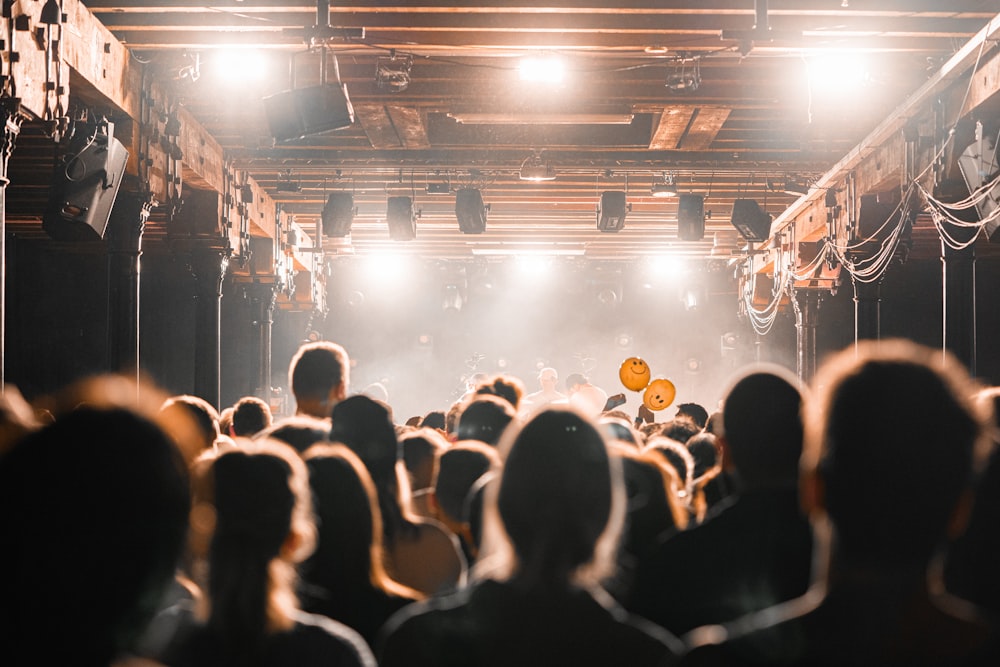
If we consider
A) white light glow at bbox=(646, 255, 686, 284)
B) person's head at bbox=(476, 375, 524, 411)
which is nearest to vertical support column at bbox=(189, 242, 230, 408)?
person's head at bbox=(476, 375, 524, 411)

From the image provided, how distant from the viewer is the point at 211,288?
11539 millimetres

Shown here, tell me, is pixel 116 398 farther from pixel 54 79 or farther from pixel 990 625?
pixel 54 79

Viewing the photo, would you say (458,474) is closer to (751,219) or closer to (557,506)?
(557,506)

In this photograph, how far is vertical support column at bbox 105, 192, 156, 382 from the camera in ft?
27.5

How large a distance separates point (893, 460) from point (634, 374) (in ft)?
35.0

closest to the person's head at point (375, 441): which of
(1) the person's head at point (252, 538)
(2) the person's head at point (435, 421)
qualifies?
Result: (1) the person's head at point (252, 538)

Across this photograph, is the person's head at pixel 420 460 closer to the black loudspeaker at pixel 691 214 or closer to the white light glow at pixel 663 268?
the black loudspeaker at pixel 691 214

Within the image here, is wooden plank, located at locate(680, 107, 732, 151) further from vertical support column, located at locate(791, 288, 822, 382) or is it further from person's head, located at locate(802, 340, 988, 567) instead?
person's head, located at locate(802, 340, 988, 567)

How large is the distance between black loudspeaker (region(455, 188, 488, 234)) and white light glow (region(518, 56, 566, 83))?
169 inches

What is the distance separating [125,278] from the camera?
8.44 metres

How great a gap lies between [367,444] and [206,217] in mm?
8282

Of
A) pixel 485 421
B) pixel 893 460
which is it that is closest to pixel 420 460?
pixel 485 421

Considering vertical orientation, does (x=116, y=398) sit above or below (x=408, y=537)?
above

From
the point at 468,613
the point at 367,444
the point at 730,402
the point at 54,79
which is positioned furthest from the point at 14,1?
the point at 468,613
